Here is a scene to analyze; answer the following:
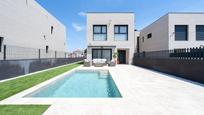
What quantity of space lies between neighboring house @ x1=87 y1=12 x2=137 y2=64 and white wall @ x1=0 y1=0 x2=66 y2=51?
6.38 m

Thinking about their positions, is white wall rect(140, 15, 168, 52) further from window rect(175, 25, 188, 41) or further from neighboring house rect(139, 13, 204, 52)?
window rect(175, 25, 188, 41)

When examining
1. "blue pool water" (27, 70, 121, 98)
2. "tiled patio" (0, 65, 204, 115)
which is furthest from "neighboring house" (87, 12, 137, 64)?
"tiled patio" (0, 65, 204, 115)

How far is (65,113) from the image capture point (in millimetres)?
3777

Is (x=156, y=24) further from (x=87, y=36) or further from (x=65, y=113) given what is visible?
(x=65, y=113)

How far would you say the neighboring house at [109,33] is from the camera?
21812mm

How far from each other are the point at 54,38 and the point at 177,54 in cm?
2015

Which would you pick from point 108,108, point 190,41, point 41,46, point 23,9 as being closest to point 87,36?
point 41,46

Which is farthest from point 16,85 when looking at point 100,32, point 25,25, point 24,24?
point 100,32

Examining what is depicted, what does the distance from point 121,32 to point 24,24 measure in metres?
13.2

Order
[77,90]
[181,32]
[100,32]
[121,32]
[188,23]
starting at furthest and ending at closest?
[121,32] → [100,32] → [181,32] → [188,23] → [77,90]

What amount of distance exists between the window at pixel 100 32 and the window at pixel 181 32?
383 inches

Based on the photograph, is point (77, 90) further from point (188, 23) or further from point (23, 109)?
point (188, 23)

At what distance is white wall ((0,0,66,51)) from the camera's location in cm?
1241

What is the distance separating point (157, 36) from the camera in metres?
20.1
